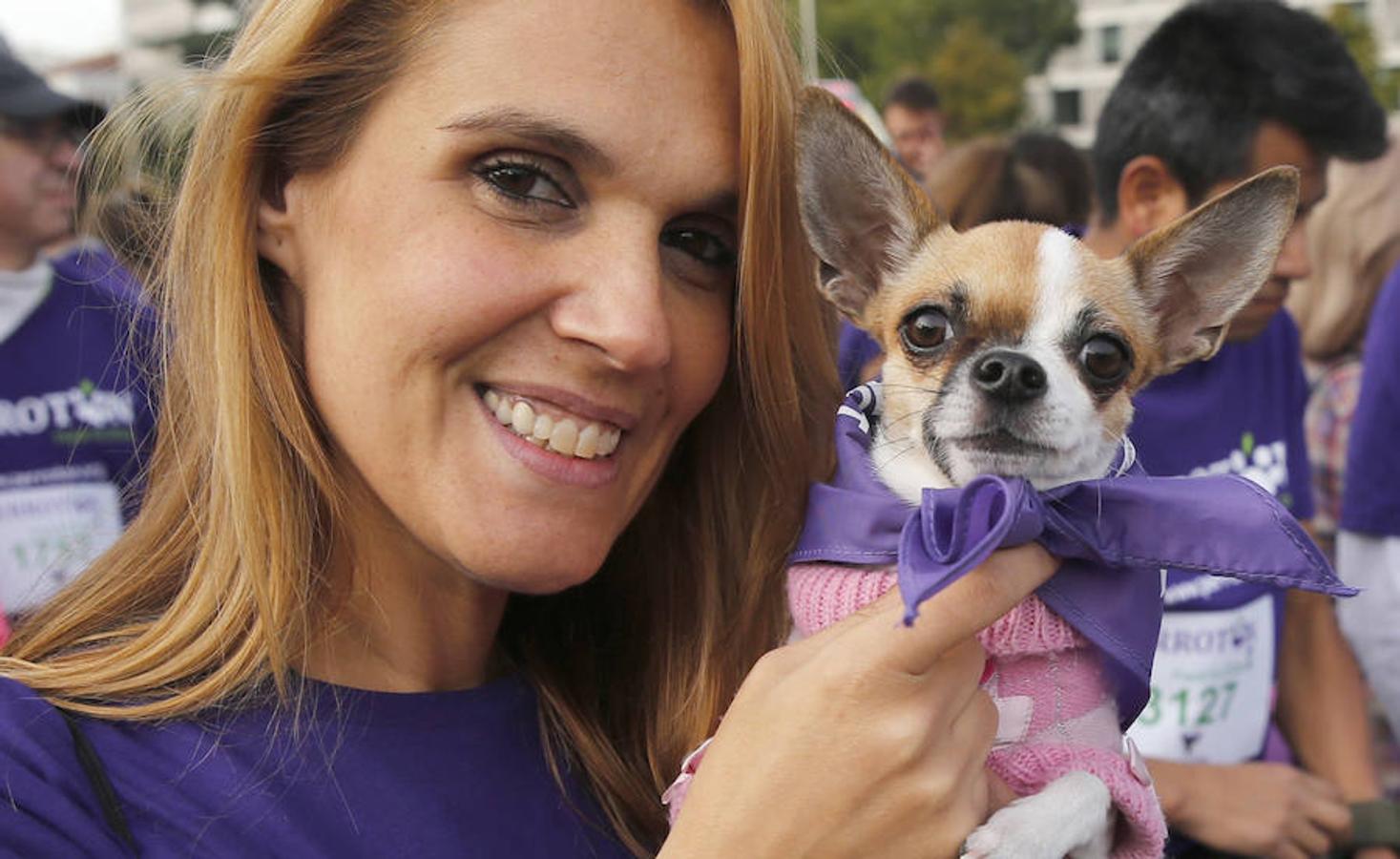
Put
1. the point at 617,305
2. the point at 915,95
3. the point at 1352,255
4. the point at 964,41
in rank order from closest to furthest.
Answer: the point at 617,305 < the point at 1352,255 < the point at 915,95 < the point at 964,41

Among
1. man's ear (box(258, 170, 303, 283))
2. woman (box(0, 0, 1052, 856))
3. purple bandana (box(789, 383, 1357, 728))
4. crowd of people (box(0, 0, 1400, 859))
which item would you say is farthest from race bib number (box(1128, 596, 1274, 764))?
man's ear (box(258, 170, 303, 283))

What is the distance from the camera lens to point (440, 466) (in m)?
1.50

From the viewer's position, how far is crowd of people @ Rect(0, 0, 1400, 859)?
4.59 feet

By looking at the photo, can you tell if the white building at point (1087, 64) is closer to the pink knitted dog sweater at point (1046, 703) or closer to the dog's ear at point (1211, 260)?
the dog's ear at point (1211, 260)

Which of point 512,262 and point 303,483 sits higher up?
point 512,262

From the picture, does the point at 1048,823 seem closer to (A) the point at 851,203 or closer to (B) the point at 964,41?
(A) the point at 851,203

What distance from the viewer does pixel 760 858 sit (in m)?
1.35

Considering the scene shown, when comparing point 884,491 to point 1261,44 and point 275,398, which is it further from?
point 1261,44

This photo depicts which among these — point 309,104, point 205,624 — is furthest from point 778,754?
point 309,104

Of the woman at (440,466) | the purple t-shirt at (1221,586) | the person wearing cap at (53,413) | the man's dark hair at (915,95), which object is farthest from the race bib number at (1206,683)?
the man's dark hair at (915,95)

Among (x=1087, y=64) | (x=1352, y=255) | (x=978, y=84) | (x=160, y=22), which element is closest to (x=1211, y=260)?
(x=1352, y=255)

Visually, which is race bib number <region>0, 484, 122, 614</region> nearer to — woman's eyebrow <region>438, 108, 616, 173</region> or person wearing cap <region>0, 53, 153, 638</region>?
person wearing cap <region>0, 53, 153, 638</region>

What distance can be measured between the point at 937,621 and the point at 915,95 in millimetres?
7112

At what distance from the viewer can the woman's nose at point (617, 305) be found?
1473 millimetres
